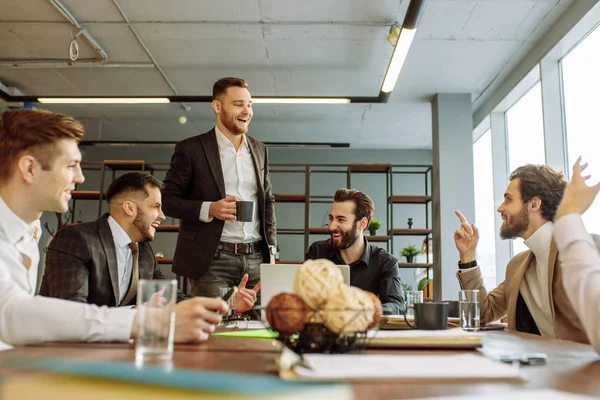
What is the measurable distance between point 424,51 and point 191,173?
3.37 meters

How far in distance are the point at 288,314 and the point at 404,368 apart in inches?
7.7

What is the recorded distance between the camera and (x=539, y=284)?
2.01m

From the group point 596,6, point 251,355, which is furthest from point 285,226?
point 251,355

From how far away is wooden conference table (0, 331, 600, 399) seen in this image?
640 mm

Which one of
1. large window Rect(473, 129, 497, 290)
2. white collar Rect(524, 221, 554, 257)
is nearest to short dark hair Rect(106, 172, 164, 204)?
white collar Rect(524, 221, 554, 257)

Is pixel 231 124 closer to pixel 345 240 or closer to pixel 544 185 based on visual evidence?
pixel 345 240

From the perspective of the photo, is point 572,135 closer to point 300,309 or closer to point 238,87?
point 238,87

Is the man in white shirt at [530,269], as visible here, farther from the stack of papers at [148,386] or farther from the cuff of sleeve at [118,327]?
the stack of papers at [148,386]

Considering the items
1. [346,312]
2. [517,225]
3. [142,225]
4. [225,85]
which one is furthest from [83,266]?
[517,225]

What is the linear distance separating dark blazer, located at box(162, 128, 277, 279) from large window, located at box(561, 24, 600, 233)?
2.73 meters

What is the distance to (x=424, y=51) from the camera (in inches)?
203

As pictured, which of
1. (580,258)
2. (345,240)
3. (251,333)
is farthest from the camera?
(345,240)

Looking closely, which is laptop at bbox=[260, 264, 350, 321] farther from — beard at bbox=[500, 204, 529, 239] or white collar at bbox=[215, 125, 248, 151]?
beard at bbox=[500, 204, 529, 239]

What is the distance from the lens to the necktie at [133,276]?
214 cm
